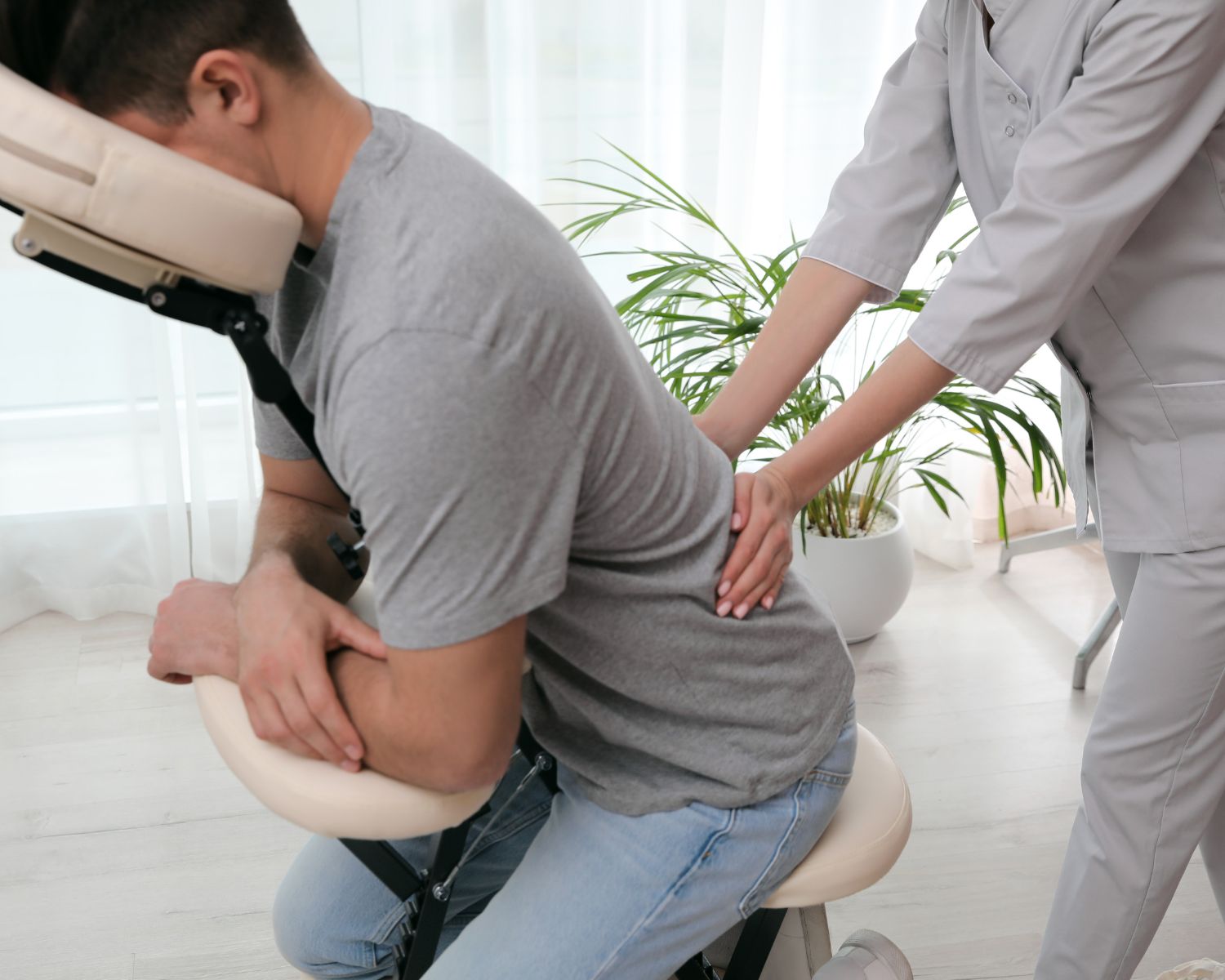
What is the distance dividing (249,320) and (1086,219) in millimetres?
739

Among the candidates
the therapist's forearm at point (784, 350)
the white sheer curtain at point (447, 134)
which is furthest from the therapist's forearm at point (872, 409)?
the white sheer curtain at point (447, 134)

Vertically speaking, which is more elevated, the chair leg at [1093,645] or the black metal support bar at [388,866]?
the black metal support bar at [388,866]

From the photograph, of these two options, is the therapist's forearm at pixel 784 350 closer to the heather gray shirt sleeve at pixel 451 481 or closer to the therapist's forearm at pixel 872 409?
the therapist's forearm at pixel 872 409

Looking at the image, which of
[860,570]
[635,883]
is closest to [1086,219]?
[635,883]

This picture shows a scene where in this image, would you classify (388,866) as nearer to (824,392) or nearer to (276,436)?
(276,436)

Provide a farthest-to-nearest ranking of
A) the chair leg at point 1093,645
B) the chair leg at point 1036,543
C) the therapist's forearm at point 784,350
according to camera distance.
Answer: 1. the chair leg at point 1036,543
2. the chair leg at point 1093,645
3. the therapist's forearm at point 784,350

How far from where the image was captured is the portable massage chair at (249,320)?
2.26 ft

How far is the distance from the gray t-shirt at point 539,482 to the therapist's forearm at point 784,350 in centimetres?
33

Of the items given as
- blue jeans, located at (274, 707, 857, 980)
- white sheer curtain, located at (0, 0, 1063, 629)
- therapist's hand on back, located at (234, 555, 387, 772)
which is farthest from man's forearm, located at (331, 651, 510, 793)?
white sheer curtain, located at (0, 0, 1063, 629)

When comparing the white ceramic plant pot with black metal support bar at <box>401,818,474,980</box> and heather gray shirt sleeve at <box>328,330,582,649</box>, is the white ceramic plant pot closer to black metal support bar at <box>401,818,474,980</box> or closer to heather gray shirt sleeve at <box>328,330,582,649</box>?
black metal support bar at <box>401,818,474,980</box>

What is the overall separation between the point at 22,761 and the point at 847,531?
1591 millimetres

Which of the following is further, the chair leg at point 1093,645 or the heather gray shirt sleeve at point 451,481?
the chair leg at point 1093,645

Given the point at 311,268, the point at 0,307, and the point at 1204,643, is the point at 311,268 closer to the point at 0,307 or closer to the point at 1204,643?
the point at 1204,643

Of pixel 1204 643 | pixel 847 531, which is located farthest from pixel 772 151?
pixel 1204 643
